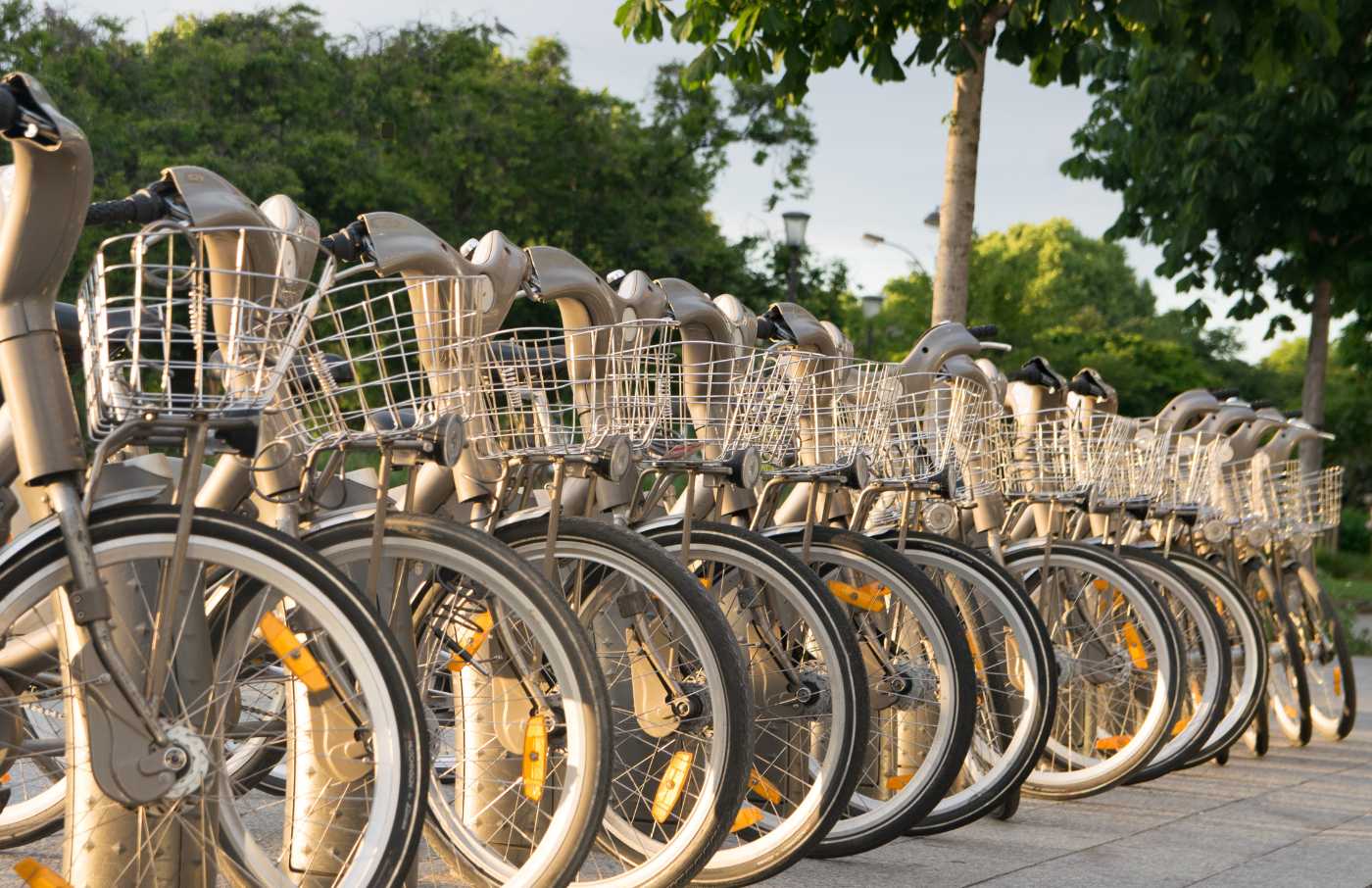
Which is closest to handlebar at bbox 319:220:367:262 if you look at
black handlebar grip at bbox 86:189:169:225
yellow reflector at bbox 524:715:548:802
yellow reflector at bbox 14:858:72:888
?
black handlebar grip at bbox 86:189:169:225

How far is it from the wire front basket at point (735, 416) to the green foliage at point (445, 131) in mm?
19691

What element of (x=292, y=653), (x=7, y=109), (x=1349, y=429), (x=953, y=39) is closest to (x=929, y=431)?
(x=292, y=653)

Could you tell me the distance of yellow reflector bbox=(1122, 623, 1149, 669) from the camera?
5.51 meters

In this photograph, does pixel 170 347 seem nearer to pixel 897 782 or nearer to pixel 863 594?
pixel 863 594

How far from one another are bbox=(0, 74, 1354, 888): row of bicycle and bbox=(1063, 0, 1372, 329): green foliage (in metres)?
7.74

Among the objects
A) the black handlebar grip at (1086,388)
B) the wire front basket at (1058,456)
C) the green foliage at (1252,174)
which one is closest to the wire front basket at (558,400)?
the wire front basket at (1058,456)

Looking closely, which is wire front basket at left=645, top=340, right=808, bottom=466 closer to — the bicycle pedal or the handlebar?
the handlebar

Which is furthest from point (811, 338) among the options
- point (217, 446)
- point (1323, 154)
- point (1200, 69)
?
point (1323, 154)

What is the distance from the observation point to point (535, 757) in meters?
3.37

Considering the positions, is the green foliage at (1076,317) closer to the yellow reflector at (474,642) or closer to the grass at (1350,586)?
the grass at (1350,586)

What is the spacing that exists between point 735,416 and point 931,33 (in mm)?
4430

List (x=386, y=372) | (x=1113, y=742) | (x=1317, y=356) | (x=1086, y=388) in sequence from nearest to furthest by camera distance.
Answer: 1. (x=386, y=372)
2. (x=1113, y=742)
3. (x=1086, y=388)
4. (x=1317, y=356)

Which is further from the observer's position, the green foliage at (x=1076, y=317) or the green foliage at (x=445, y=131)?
the green foliage at (x=1076, y=317)

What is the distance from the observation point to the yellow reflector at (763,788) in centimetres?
400
